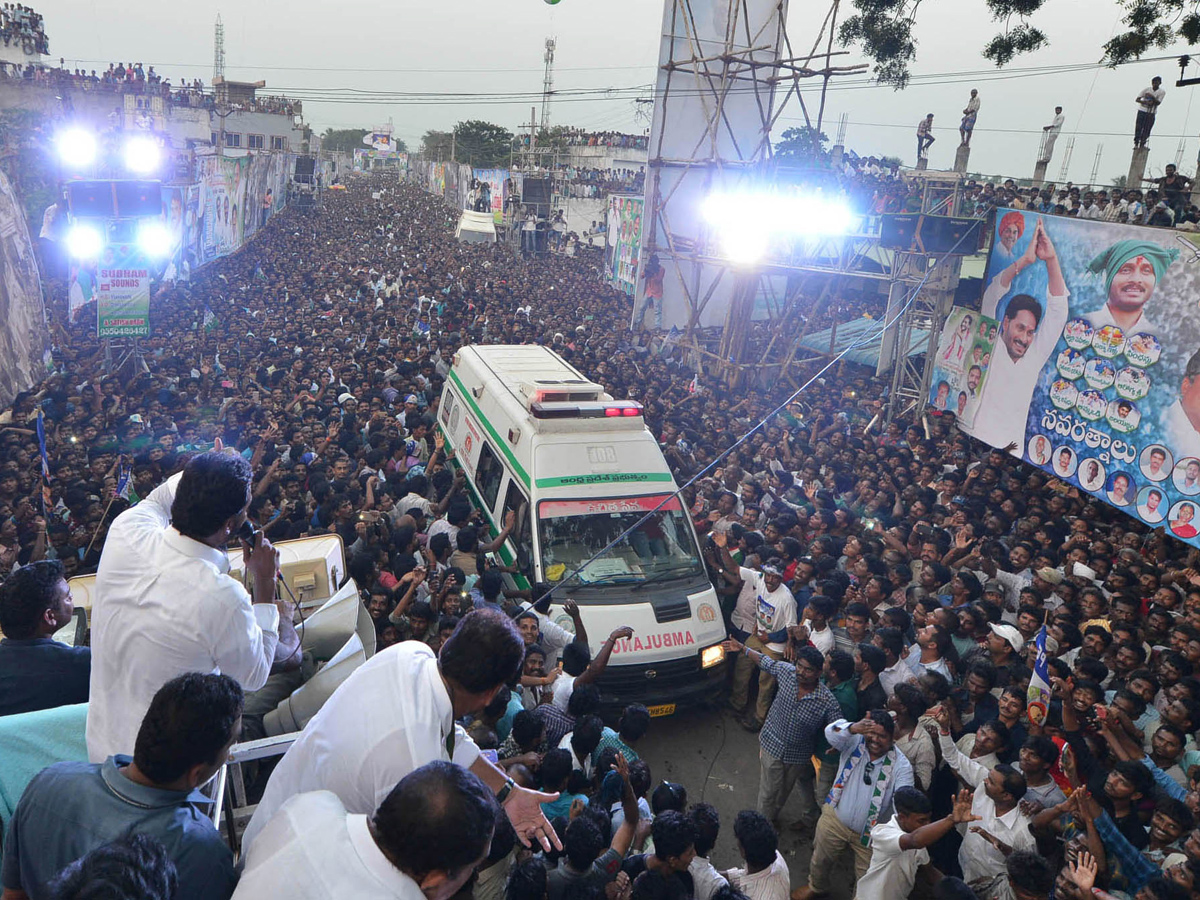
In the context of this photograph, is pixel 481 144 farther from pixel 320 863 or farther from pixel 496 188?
pixel 320 863

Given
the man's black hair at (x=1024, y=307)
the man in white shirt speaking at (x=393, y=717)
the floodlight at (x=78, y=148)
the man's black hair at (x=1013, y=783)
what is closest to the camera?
the man in white shirt speaking at (x=393, y=717)

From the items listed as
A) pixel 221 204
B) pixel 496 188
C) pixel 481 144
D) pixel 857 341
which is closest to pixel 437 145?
pixel 481 144

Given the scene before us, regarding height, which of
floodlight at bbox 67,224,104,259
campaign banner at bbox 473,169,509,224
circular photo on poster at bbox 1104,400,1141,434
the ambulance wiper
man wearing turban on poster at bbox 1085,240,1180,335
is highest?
campaign banner at bbox 473,169,509,224

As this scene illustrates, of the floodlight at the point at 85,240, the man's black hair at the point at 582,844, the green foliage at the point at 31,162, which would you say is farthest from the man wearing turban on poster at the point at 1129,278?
the green foliage at the point at 31,162

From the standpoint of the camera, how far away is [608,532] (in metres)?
7.28

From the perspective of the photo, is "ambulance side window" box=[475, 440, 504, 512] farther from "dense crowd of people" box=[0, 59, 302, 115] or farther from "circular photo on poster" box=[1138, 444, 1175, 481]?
"dense crowd of people" box=[0, 59, 302, 115]

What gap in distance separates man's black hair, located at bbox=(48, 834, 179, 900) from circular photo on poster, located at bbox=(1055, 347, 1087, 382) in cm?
1057

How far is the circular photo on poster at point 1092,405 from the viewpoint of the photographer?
9.27 metres

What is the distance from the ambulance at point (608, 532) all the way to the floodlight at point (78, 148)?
14.0 m

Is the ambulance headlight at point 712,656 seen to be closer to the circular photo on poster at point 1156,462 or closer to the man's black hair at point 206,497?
the man's black hair at point 206,497

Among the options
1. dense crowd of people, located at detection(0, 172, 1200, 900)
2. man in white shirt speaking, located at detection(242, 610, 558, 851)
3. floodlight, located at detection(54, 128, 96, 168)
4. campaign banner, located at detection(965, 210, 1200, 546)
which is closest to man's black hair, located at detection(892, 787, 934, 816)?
dense crowd of people, located at detection(0, 172, 1200, 900)

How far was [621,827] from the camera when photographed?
382cm

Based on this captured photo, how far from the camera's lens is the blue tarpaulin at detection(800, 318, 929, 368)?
54.9 feet

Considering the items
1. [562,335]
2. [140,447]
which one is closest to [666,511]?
[140,447]
